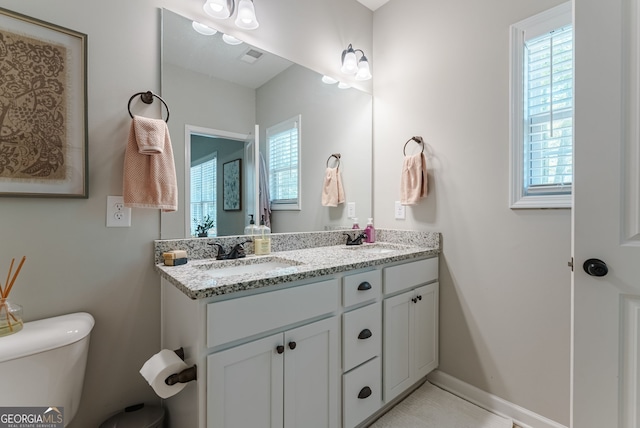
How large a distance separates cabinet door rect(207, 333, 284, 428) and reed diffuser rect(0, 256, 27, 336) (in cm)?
69

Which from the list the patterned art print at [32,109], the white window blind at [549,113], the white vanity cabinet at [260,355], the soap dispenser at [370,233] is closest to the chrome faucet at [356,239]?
the soap dispenser at [370,233]

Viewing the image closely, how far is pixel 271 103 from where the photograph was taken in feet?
5.99

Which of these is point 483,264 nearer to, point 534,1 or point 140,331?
point 534,1

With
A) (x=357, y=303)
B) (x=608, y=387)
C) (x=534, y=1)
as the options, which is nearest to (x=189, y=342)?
(x=357, y=303)

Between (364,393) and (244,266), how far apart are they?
0.89 metres

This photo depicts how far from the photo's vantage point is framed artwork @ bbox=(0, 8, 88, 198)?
3.54 ft

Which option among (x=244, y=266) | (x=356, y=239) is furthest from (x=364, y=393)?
(x=356, y=239)

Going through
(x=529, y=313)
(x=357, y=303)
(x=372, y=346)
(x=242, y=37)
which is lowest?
(x=372, y=346)

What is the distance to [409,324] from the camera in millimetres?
1741

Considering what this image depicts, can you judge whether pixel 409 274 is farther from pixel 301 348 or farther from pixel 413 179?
pixel 301 348

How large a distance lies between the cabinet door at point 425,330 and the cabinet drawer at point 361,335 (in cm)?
34

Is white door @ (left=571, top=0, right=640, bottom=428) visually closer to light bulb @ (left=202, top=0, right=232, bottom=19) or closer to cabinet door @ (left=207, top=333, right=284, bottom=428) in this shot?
cabinet door @ (left=207, top=333, right=284, bottom=428)

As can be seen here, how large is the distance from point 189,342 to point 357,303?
77cm

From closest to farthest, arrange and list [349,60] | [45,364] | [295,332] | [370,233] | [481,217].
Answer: [45,364]
[295,332]
[481,217]
[349,60]
[370,233]
